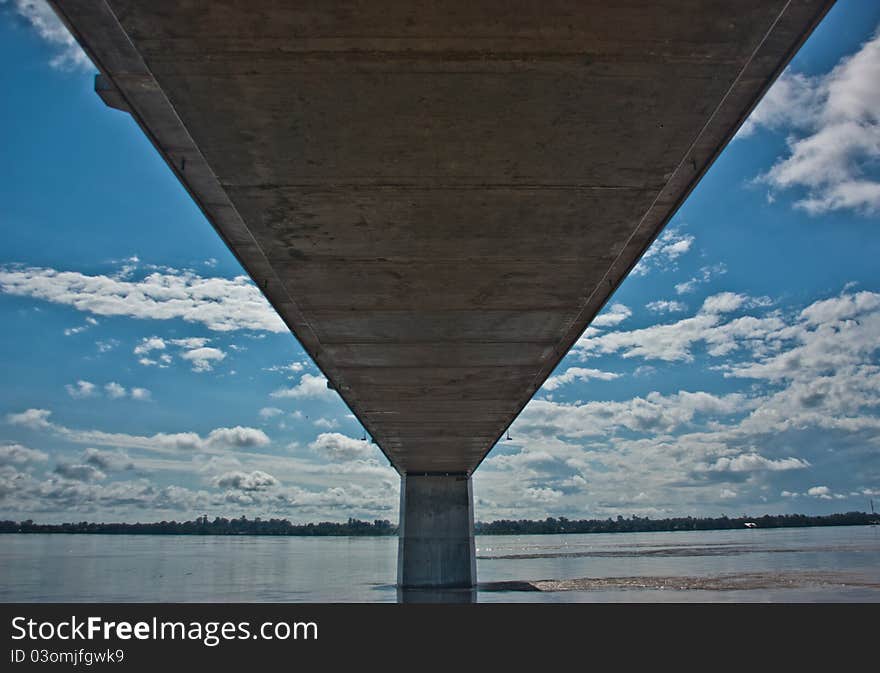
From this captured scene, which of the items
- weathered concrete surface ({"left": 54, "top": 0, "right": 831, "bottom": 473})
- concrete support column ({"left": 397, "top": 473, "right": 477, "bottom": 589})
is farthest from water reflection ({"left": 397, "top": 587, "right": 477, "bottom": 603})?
weathered concrete surface ({"left": 54, "top": 0, "right": 831, "bottom": 473})

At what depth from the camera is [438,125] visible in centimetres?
714

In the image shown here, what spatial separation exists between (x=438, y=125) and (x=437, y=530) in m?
30.3

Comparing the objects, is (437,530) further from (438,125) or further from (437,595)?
(438,125)

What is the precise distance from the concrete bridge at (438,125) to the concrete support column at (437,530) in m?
23.9

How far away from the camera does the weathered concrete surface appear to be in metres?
5.88

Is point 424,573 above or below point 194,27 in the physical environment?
below

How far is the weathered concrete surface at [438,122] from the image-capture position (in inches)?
231

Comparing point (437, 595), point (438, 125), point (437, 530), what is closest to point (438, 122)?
point (438, 125)

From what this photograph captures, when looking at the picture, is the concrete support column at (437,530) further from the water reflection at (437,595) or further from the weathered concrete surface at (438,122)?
the weathered concrete surface at (438,122)
